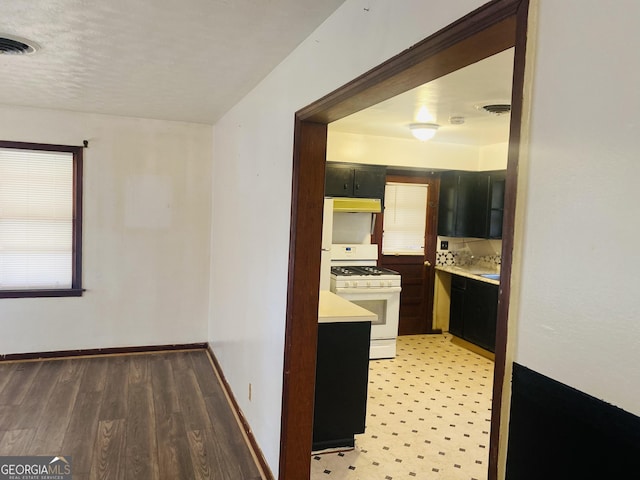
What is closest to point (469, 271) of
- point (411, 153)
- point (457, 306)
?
point (457, 306)

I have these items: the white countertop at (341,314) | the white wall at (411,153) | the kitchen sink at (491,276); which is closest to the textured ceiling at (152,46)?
the white countertop at (341,314)

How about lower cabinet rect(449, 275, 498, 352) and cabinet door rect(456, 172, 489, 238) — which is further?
cabinet door rect(456, 172, 489, 238)

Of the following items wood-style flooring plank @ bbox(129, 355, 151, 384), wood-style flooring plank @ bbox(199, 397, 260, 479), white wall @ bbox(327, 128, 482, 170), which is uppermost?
white wall @ bbox(327, 128, 482, 170)

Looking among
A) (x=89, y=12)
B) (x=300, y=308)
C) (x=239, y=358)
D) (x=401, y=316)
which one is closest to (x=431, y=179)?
(x=401, y=316)

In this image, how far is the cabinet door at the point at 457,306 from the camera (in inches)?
222

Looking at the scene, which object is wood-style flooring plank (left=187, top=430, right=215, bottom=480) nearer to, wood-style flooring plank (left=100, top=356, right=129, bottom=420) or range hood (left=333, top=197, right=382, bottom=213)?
wood-style flooring plank (left=100, top=356, right=129, bottom=420)

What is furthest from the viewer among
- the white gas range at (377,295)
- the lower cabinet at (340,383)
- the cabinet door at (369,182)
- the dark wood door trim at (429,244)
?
the dark wood door trim at (429,244)

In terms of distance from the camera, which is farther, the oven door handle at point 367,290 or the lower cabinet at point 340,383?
the oven door handle at point 367,290

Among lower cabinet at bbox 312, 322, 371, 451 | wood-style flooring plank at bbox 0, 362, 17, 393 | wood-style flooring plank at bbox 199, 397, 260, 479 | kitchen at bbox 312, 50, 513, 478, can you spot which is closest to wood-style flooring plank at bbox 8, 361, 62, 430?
wood-style flooring plank at bbox 0, 362, 17, 393

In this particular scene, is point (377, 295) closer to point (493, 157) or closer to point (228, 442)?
point (493, 157)

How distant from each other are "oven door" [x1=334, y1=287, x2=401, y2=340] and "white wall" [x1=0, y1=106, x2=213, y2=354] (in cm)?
165

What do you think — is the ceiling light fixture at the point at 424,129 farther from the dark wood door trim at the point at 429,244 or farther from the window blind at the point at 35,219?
the window blind at the point at 35,219

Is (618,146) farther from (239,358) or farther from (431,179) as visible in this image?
(431,179)

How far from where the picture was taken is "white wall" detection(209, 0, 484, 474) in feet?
5.30
